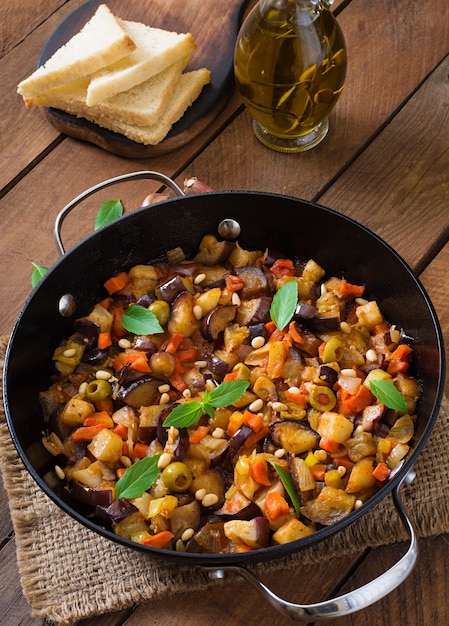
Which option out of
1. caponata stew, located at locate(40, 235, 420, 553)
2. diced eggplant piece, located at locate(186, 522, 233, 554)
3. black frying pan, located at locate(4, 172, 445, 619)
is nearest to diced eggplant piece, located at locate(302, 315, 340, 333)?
caponata stew, located at locate(40, 235, 420, 553)

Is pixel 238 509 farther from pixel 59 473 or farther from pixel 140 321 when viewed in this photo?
pixel 140 321

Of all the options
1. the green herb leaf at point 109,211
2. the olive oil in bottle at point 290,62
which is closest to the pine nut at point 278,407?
the green herb leaf at point 109,211

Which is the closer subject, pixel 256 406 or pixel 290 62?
pixel 256 406

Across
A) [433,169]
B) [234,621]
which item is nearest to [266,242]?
[433,169]

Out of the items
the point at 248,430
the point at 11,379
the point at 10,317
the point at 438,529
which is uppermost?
the point at 11,379

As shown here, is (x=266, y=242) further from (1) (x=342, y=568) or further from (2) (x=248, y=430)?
(1) (x=342, y=568)

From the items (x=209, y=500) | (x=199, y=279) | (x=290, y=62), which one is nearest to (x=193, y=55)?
(x=290, y=62)

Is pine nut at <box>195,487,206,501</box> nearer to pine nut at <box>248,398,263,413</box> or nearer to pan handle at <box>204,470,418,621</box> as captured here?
pine nut at <box>248,398,263,413</box>
